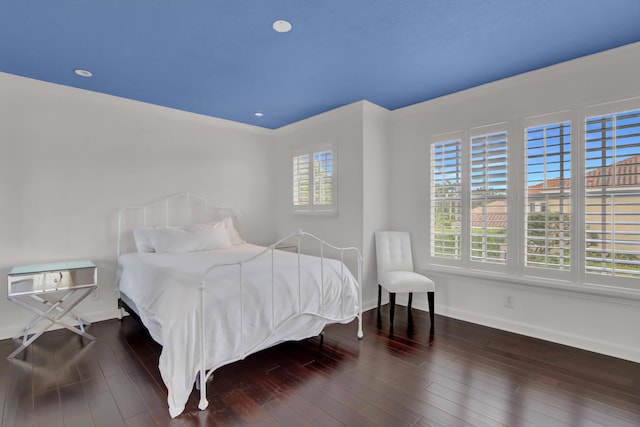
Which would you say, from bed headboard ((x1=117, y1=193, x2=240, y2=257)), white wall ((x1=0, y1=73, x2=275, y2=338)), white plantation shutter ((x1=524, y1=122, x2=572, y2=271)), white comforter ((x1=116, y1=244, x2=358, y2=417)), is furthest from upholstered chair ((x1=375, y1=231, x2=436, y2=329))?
white wall ((x1=0, y1=73, x2=275, y2=338))

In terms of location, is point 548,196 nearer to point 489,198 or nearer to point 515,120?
point 489,198

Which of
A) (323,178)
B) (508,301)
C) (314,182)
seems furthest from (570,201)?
(314,182)

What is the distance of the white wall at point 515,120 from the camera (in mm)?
2619

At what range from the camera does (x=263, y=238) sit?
4.97 meters

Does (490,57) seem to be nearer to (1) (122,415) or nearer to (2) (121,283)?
(1) (122,415)

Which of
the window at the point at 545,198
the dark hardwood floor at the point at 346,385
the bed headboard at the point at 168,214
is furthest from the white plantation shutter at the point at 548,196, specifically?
the bed headboard at the point at 168,214

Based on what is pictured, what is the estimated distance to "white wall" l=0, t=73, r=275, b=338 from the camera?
9.97 feet

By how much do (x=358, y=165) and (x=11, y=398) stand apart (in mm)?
3569

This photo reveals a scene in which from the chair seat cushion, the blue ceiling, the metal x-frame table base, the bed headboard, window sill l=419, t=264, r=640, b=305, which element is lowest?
the metal x-frame table base

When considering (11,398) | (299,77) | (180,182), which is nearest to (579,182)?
(299,77)

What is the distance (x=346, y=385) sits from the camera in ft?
7.27

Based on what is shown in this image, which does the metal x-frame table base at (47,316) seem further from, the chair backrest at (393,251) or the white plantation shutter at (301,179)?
the chair backrest at (393,251)

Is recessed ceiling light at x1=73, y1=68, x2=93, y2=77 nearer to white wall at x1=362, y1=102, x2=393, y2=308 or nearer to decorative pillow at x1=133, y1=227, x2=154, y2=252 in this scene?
decorative pillow at x1=133, y1=227, x2=154, y2=252

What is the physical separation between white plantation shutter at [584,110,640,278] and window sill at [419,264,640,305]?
0.14 metres
